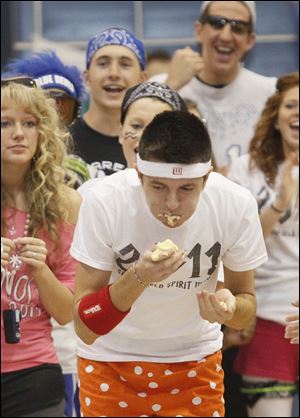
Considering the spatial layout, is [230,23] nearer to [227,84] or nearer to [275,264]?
[227,84]

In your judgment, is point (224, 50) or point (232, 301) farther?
point (224, 50)

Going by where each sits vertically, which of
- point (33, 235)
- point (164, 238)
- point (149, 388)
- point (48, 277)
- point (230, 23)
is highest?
point (230, 23)

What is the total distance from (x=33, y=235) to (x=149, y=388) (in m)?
0.67

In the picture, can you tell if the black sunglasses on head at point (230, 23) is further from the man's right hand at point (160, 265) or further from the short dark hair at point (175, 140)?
the man's right hand at point (160, 265)

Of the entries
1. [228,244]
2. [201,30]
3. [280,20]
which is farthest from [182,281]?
[280,20]

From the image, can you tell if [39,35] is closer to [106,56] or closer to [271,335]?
[106,56]

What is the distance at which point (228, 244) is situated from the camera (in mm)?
3346

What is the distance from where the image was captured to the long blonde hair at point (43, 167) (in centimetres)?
387

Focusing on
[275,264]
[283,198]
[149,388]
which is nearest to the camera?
[149,388]

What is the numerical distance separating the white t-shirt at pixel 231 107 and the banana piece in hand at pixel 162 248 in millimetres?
1881

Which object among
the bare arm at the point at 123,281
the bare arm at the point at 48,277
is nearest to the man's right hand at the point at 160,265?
the bare arm at the point at 123,281

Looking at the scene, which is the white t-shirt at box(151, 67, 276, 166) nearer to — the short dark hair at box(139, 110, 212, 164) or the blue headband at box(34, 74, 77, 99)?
the blue headband at box(34, 74, 77, 99)

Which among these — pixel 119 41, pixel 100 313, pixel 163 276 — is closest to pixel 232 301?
pixel 163 276

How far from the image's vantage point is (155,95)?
12.5ft
